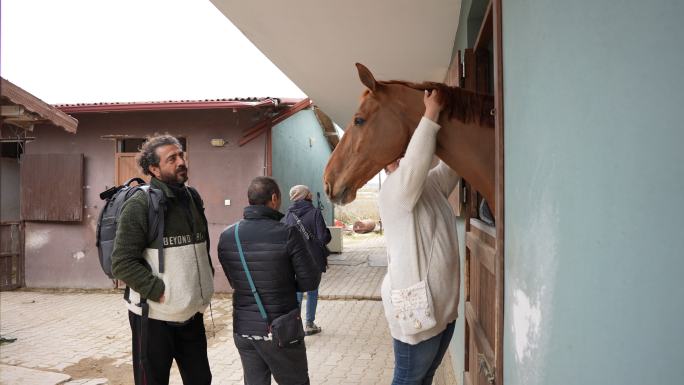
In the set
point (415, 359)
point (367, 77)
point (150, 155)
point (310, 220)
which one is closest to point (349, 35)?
point (310, 220)

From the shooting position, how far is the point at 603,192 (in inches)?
24.8

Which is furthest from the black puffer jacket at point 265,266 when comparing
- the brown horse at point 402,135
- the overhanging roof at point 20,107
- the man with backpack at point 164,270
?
the overhanging roof at point 20,107

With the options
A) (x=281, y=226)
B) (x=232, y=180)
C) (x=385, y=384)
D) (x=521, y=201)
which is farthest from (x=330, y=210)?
(x=521, y=201)

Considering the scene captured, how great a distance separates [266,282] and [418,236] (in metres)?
1.15

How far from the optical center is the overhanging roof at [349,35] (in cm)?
390

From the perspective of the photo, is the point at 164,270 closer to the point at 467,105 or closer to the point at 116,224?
the point at 116,224

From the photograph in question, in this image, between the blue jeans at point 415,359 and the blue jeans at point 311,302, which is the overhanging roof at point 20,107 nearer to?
the blue jeans at point 311,302

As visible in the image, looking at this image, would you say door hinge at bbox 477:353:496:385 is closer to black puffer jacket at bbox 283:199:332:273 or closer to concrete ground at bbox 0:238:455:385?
concrete ground at bbox 0:238:455:385

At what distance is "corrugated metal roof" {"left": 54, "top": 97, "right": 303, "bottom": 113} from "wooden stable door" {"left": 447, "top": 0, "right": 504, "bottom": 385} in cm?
605

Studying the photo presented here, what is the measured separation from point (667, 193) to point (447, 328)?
5.53ft

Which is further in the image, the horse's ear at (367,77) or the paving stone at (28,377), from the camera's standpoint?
the paving stone at (28,377)

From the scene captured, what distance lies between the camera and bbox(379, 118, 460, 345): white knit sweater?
1770 millimetres

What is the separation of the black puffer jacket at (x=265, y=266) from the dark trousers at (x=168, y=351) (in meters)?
0.33

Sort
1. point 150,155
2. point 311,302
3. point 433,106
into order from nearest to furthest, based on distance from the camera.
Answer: point 433,106
point 150,155
point 311,302
